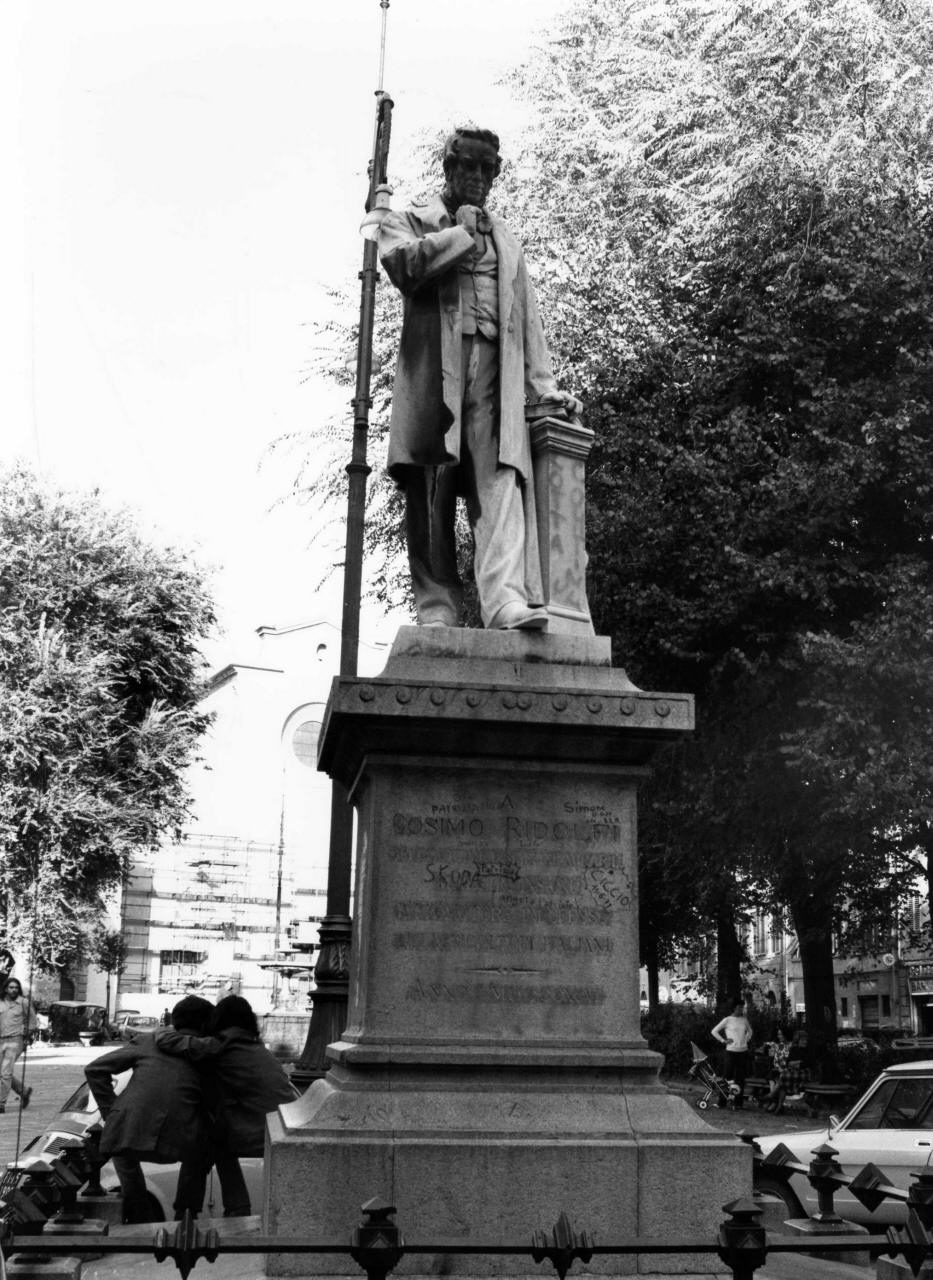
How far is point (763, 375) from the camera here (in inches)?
788

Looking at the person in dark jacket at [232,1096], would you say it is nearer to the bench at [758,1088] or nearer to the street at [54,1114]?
the street at [54,1114]

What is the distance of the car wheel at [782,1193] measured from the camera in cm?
970

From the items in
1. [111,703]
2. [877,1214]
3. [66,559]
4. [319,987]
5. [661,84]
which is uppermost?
[661,84]

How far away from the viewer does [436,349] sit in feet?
23.6

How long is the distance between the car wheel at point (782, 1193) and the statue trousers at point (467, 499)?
475 cm

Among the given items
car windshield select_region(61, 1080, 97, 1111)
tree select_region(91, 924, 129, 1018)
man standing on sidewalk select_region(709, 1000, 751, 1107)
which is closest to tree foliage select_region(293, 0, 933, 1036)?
man standing on sidewalk select_region(709, 1000, 751, 1107)

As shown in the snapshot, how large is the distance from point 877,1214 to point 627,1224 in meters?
5.04

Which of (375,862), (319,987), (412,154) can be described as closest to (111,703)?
(412,154)

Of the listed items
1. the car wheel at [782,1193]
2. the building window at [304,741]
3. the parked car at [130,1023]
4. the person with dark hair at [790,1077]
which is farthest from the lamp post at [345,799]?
the building window at [304,741]

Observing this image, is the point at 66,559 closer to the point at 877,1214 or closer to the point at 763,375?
the point at 763,375

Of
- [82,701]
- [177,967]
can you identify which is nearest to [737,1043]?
[82,701]

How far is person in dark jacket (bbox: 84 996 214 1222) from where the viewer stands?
7754mm

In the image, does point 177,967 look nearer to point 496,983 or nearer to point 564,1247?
point 496,983

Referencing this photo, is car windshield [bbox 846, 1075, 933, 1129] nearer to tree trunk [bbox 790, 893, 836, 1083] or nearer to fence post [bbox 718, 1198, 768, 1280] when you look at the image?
fence post [bbox 718, 1198, 768, 1280]
